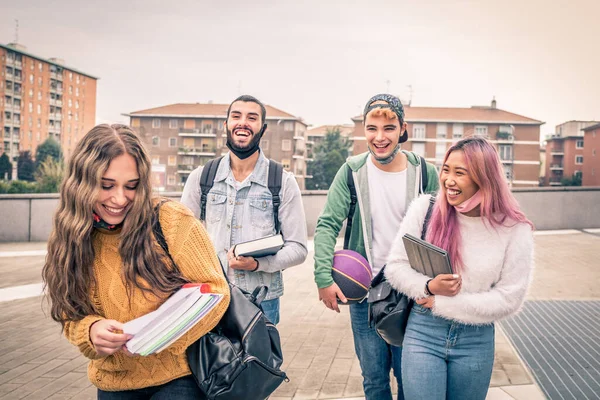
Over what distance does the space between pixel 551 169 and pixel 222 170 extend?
5413 inches

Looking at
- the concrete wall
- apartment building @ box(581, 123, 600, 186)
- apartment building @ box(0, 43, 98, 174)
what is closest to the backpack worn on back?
the concrete wall

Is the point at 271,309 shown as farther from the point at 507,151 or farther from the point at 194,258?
the point at 507,151

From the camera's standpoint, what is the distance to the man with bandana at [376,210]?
3.59 metres

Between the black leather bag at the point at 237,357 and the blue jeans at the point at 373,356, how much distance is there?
1.22m

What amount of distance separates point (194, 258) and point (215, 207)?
157 centimetres

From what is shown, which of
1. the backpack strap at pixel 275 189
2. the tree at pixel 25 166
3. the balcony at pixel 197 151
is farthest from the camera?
the tree at pixel 25 166

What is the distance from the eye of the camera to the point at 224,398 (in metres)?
2.29

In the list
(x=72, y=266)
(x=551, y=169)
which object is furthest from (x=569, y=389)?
(x=551, y=169)

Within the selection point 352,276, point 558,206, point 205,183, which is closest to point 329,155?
point 558,206

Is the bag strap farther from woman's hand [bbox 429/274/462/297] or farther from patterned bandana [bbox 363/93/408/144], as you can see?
patterned bandana [bbox 363/93/408/144]

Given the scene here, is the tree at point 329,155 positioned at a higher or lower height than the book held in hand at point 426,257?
higher

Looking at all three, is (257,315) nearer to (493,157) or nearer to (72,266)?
(72,266)

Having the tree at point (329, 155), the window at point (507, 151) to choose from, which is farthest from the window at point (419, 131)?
the tree at point (329, 155)

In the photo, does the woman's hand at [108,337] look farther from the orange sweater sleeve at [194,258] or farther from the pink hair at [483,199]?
the pink hair at [483,199]
